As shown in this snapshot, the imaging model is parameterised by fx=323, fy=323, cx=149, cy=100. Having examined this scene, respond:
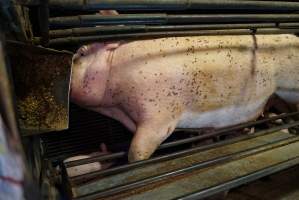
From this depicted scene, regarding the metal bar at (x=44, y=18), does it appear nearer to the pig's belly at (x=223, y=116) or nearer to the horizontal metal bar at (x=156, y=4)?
the horizontal metal bar at (x=156, y=4)

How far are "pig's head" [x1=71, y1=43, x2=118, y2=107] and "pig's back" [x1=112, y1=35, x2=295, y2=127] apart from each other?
0.14 ft

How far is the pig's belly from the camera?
1434mm

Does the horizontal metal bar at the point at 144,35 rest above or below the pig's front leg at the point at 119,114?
above

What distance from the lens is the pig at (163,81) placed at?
130 centimetres

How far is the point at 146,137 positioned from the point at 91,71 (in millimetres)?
348

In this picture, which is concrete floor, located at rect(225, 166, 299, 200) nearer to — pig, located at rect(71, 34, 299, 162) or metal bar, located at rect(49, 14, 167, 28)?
pig, located at rect(71, 34, 299, 162)

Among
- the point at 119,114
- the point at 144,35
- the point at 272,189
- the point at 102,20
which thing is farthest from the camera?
the point at 272,189

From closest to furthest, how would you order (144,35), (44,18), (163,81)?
1. (44,18)
2. (144,35)
3. (163,81)

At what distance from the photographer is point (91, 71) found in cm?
130

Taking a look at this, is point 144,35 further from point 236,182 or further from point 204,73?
point 236,182

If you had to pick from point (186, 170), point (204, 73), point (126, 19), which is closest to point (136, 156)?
point (186, 170)

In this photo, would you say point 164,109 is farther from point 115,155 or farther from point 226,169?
point 226,169

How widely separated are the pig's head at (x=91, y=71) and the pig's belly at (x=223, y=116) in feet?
1.24

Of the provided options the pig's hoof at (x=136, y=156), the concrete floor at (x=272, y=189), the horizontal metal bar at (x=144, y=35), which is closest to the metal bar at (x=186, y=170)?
the pig's hoof at (x=136, y=156)
